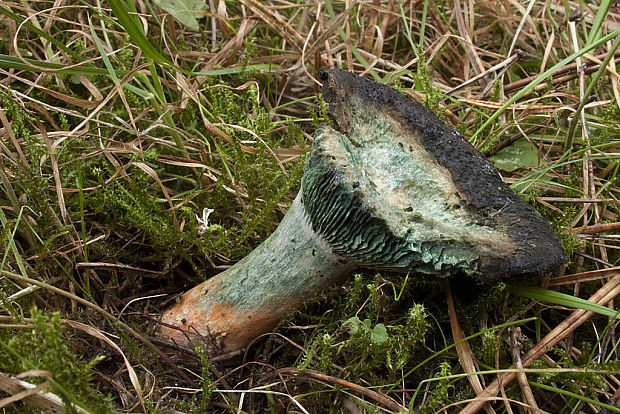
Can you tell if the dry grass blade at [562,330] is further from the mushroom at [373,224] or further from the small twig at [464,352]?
the mushroom at [373,224]

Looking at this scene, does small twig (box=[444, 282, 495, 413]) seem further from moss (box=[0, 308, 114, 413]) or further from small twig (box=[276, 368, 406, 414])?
moss (box=[0, 308, 114, 413])

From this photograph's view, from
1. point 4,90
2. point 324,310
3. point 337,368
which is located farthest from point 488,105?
point 4,90

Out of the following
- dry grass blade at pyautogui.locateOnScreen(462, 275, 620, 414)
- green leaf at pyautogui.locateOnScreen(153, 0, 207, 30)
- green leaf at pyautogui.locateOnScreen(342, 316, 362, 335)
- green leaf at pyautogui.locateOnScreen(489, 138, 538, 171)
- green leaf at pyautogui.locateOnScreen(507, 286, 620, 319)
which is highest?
green leaf at pyautogui.locateOnScreen(153, 0, 207, 30)

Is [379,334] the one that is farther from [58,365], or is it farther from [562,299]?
[58,365]

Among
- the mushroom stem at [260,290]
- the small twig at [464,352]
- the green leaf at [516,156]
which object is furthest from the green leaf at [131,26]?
the green leaf at [516,156]

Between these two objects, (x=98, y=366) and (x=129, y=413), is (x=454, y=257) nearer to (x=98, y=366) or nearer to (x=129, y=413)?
(x=129, y=413)

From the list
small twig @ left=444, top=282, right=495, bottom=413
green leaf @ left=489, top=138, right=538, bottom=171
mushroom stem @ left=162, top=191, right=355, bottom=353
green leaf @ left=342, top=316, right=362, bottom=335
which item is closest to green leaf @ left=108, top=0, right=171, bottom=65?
mushroom stem @ left=162, top=191, right=355, bottom=353

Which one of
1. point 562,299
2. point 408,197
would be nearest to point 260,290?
point 408,197
